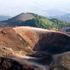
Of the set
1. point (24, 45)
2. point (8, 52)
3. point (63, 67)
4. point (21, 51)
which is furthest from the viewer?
point (24, 45)

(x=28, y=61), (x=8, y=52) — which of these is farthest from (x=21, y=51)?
(x=28, y=61)

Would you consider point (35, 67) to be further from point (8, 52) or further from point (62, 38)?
point (62, 38)

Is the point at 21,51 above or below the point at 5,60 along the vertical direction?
below

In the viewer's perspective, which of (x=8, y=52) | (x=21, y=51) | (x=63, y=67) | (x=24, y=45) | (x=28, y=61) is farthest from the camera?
(x=24, y=45)

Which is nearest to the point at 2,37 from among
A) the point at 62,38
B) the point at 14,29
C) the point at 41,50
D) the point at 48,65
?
the point at 14,29

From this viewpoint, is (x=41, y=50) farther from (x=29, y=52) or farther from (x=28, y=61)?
(x=28, y=61)

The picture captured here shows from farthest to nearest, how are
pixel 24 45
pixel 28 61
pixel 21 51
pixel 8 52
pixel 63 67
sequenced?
pixel 24 45 → pixel 21 51 → pixel 8 52 → pixel 28 61 → pixel 63 67

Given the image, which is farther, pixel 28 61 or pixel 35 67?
pixel 28 61

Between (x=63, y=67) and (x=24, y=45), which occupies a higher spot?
(x=63, y=67)

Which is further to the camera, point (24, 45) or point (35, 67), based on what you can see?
point (24, 45)
